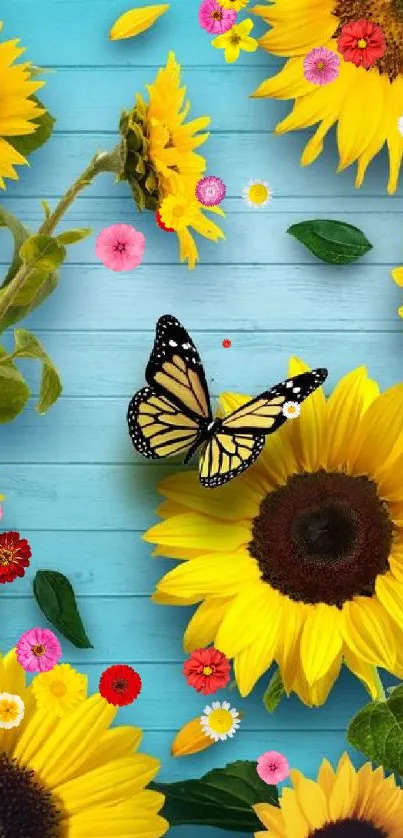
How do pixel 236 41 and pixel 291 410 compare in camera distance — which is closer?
pixel 291 410

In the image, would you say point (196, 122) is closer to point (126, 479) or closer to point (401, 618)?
point (126, 479)

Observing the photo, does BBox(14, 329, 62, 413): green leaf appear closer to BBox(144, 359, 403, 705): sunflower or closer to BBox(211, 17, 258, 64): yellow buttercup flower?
BBox(144, 359, 403, 705): sunflower

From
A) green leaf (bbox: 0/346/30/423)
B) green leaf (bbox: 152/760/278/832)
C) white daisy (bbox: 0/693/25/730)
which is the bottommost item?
green leaf (bbox: 152/760/278/832)

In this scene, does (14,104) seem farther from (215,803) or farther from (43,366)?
(215,803)

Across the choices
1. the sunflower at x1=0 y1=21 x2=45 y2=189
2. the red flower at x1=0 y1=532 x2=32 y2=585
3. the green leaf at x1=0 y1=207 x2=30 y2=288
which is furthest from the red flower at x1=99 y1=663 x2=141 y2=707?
the sunflower at x1=0 y1=21 x2=45 y2=189

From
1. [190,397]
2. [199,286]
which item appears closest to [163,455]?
[190,397]

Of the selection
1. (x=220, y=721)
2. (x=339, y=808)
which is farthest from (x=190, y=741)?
(x=339, y=808)
